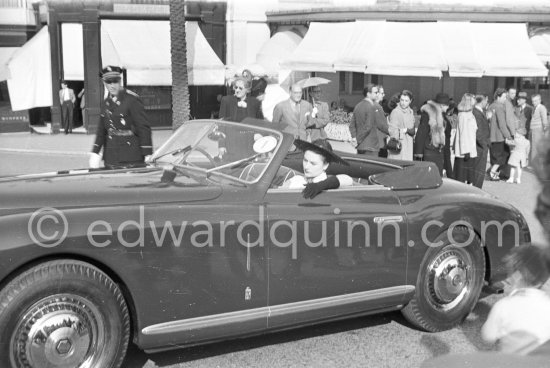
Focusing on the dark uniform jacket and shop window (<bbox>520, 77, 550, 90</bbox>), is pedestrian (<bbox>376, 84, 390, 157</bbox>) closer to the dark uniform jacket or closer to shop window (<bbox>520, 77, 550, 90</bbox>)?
the dark uniform jacket

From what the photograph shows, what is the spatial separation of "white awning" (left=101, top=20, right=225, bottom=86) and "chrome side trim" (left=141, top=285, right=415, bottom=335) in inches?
689

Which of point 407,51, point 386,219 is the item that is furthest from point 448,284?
point 407,51

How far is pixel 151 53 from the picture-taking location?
72.5 ft

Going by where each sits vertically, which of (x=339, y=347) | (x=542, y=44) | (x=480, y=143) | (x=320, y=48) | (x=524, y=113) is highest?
(x=542, y=44)

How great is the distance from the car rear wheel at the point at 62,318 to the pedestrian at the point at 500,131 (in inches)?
413

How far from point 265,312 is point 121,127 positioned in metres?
3.13

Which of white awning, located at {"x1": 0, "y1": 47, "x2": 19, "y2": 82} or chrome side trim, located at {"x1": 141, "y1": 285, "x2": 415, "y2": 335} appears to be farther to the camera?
white awning, located at {"x1": 0, "y1": 47, "x2": 19, "y2": 82}

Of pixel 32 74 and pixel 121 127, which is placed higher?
pixel 32 74

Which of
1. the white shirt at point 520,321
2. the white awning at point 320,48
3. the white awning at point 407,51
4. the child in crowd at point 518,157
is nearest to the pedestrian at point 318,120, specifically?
the child in crowd at point 518,157

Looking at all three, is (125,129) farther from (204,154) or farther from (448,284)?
(448,284)

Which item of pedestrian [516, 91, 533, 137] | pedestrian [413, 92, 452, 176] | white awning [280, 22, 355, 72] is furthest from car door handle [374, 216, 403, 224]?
white awning [280, 22, 355, 72]

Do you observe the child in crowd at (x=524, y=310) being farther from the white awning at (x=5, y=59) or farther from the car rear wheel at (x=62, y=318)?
the white awning at (x=5, y=59)

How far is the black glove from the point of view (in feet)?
15.9

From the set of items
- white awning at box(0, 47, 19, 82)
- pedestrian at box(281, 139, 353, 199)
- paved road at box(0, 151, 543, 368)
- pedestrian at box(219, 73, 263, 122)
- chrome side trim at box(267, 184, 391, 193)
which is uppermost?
white awning at box(0, 47, 19, 82)
